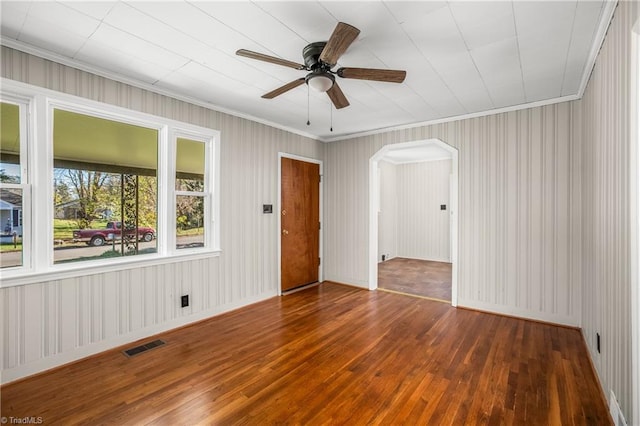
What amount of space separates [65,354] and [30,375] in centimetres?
25

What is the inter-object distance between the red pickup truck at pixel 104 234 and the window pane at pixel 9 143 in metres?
0.66

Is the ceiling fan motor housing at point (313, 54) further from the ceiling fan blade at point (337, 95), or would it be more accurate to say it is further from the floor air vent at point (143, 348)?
the floor air vent at point (143, 348)

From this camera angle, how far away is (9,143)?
2486mm

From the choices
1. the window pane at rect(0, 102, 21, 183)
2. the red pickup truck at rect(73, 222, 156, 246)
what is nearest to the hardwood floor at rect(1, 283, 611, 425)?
the red pickup truck at rect(73, 222, 156, 246)

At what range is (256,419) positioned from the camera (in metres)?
1.99

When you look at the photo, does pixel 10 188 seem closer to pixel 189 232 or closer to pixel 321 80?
pixel 189 232

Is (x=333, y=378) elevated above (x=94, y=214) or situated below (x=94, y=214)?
below

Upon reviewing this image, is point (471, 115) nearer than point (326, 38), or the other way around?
point (326, 38)

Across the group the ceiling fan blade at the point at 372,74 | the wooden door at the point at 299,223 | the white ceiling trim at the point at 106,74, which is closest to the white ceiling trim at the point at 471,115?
the wooden door at the point at 299,223

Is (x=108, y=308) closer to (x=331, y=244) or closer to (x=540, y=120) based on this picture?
(x=331, y=244)

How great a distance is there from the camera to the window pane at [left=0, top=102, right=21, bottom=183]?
245 cm

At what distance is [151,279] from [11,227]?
1226 millimetres

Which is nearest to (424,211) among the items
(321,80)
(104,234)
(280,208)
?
(280,208)

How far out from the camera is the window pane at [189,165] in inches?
143
